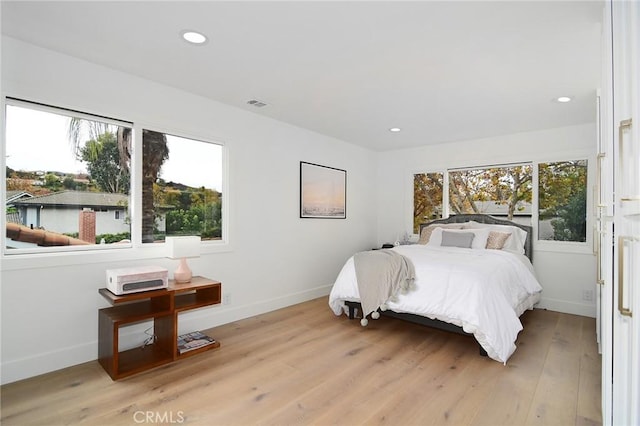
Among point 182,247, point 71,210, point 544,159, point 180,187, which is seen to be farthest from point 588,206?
point 71,210

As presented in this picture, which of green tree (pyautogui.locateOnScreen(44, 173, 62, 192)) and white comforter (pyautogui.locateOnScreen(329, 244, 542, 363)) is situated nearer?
green tree (pyautogui.locateOnScreen(44, 173, 62, 192))

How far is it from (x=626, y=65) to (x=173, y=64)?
9.36 feet

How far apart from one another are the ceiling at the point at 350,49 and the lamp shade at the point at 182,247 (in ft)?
4.80

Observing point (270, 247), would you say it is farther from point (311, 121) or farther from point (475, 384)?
point (475, 384)

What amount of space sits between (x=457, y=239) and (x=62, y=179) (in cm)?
435

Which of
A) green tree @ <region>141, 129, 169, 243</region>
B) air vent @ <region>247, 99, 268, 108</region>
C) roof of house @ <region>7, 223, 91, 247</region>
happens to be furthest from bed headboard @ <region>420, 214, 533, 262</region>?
roof of house @ <region>7, 223, 91, 247</region>

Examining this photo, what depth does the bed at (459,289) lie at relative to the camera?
2771 mm

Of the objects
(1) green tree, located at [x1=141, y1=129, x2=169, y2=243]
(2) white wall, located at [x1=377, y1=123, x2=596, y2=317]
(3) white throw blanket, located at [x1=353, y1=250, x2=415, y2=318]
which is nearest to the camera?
(1) green tree, located at [x1=141, y1=129, x2=169, y2=243]

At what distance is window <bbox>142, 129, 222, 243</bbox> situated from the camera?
10.3ft

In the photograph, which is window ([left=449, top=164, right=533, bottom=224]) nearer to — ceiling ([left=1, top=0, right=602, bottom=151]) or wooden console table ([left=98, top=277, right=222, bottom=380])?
ceiling ([left=1, top=0, right=602, bottom=151])

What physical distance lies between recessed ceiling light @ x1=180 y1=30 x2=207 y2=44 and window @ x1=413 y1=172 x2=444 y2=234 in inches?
167

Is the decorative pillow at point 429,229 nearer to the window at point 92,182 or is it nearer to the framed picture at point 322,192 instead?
the framed picture at point 322,192

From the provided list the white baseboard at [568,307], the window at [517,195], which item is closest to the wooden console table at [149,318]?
the window at [517,195]

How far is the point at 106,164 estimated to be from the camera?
2887mm
